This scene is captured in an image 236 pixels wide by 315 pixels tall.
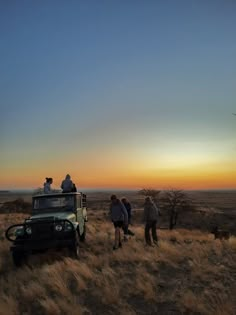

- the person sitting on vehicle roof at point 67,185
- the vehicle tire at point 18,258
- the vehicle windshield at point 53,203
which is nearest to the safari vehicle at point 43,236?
the vehicle tire at point 18,258

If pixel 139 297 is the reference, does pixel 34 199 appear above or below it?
above

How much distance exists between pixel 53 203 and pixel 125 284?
5.52m

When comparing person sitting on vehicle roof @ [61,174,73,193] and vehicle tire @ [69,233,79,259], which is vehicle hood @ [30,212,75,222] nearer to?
vehicle tire @ [69,233,79,259]

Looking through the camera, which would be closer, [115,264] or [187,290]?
[187,290]

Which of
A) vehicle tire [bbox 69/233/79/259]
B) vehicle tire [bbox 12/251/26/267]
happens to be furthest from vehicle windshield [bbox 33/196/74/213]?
vehicle tire [bbox 12/251/26/267]

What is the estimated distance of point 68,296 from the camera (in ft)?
28.9

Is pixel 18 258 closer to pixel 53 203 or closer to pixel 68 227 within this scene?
pixel 68 227

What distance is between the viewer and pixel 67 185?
1573 cm

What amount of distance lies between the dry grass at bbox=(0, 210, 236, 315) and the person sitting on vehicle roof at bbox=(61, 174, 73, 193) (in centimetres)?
301

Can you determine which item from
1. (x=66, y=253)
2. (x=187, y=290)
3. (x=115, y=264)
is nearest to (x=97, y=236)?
(x=66, y=253)

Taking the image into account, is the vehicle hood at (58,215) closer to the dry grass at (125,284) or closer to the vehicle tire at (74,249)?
the vehicle tire at (74,249)

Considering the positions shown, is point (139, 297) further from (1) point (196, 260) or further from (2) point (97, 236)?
(2) point (97, 236)

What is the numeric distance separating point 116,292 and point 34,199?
6602mm

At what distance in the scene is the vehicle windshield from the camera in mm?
14211
